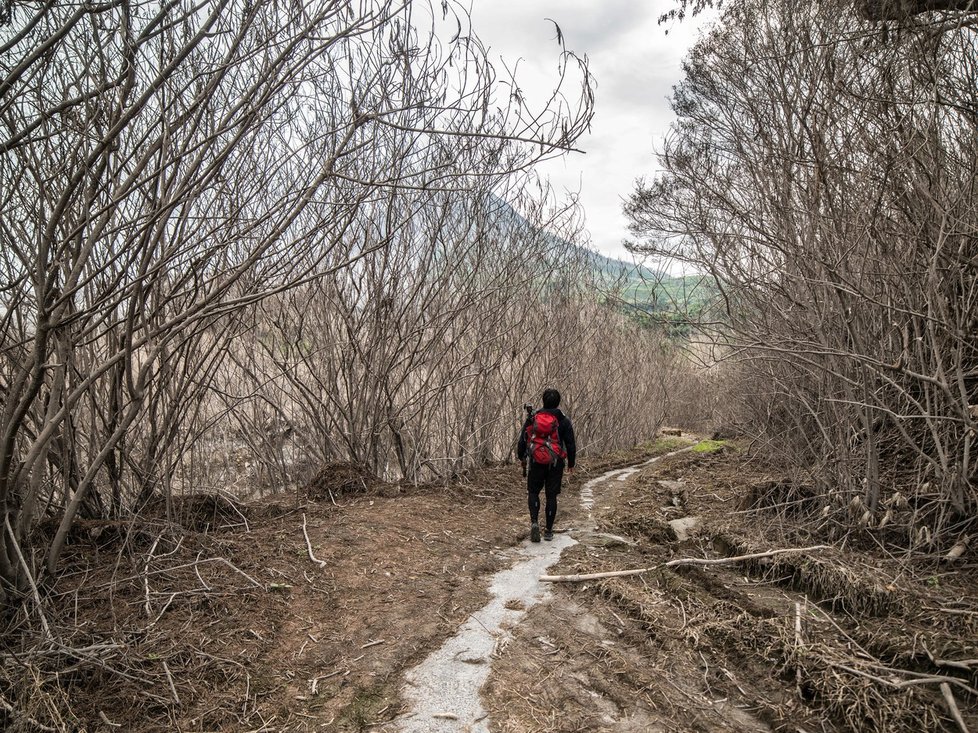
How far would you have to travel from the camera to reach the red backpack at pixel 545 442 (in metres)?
5.61

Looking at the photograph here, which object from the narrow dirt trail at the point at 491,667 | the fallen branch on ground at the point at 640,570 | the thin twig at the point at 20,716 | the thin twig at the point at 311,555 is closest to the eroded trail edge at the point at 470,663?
the narrow dirt trail at the point at 491,667

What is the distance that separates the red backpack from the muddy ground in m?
0.90

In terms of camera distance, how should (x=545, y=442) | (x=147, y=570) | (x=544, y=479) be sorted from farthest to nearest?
(x=544, y=479) → (x=545, y=442) → (x=147, y=570)

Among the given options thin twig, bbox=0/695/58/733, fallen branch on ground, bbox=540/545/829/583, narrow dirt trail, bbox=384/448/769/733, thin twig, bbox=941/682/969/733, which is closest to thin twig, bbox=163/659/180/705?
thin twig, bbox=0/695/58/733

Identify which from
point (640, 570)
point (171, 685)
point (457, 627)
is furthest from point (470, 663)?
point (640, 570)

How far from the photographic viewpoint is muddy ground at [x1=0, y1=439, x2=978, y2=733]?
2770mm

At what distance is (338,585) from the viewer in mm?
4219

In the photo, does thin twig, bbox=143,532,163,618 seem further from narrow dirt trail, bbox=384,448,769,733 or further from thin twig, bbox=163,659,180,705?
narrow dirt trail, bbox=384,448,769,733

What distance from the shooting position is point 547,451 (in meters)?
5.62

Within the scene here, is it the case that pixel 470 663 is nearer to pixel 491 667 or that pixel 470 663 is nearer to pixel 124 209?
pixel 491 667

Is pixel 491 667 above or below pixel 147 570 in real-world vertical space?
below

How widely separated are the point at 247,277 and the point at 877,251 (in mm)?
5558

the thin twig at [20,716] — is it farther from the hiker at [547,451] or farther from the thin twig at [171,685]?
the hiker at [547,451]

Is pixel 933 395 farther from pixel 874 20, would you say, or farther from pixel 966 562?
pixel 874 20
